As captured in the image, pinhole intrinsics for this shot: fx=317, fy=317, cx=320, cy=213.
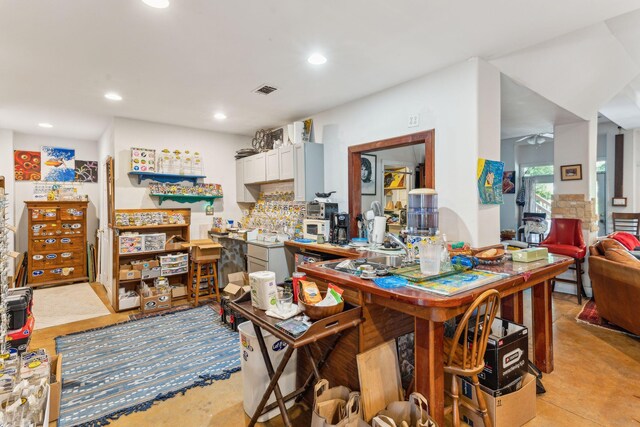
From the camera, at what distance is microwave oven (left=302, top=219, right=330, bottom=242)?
3764mm

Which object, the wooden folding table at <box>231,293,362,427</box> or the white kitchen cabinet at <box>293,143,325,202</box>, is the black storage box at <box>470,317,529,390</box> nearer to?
the wooden folding table at <box>231,293,362,427</box>

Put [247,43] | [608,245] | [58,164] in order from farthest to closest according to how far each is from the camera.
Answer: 1. [58,164]
2. [608,245]
3. [247,43]

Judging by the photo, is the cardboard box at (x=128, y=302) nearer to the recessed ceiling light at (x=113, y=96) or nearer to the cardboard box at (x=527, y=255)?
the recessed ceiling light at (x=113, y=96)

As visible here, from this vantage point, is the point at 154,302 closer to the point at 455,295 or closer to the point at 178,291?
the point at 178,291

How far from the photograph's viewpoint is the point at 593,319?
359cm

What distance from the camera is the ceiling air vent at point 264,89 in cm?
338

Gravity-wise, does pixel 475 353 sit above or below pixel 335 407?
above

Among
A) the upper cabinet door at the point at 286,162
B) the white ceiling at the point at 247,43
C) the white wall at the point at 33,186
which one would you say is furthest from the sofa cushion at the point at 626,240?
the white wall at the point at 33,186

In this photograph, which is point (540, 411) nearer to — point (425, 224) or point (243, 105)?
point (425, 224)

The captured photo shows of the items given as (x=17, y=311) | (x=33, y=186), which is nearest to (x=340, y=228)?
(x=17, y=311)

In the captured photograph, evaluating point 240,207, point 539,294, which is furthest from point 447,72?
point 240,207

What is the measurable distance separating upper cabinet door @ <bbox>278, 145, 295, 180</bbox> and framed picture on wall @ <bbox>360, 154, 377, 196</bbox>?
1062 mm

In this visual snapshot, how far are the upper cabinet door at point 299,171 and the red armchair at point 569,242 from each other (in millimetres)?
3292

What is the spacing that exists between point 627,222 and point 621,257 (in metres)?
3.69
